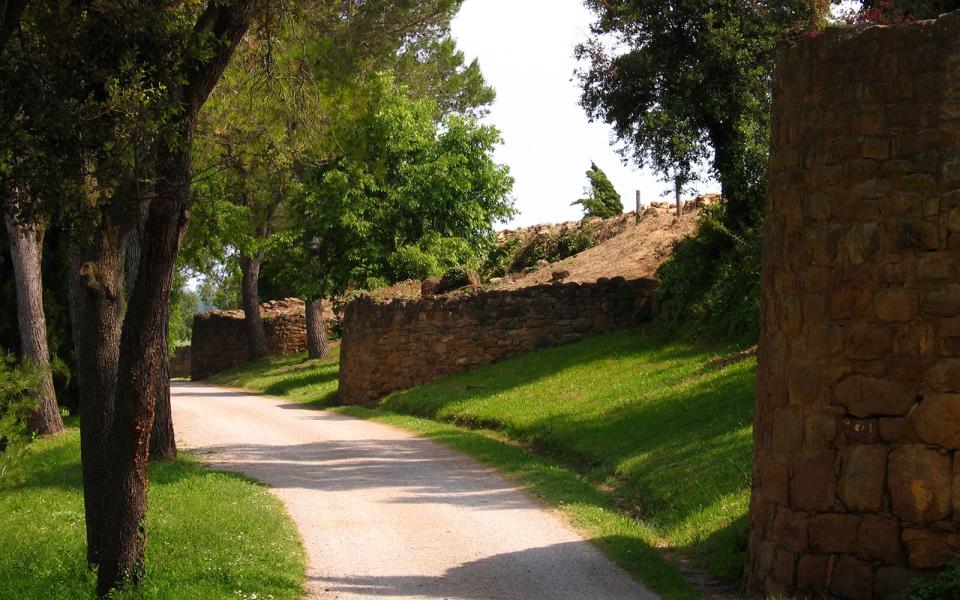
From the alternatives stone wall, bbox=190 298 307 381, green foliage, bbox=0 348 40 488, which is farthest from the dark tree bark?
stone wall, bbox=190 298 307 381

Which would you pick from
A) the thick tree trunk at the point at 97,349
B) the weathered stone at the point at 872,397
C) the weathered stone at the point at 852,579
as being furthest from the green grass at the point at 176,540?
the weathered stone at the point at 872,397

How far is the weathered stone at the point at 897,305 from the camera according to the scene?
7.59 meters

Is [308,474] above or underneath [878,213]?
underneath

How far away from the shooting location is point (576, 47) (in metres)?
22.4

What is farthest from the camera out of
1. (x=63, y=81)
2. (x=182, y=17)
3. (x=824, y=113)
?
(x=182, y=17)

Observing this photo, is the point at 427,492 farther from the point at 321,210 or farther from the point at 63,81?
the point at 321,210

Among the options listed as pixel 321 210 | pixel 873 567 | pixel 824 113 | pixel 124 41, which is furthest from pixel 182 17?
pixel 321 210

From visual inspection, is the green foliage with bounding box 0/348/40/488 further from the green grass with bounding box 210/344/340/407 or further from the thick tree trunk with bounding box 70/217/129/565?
the green grass with bounding box 210/344/340/407

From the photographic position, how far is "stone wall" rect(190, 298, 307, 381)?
4116 centimetres

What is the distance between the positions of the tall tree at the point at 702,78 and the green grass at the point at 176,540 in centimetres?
1127

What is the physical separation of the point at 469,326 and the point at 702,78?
7942 millimetres

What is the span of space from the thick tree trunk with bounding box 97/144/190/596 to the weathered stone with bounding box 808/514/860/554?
5.09 metres

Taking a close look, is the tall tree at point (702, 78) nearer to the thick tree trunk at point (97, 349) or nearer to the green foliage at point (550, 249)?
the green foliage at point (550, 249)

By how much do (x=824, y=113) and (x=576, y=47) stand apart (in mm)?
14751
